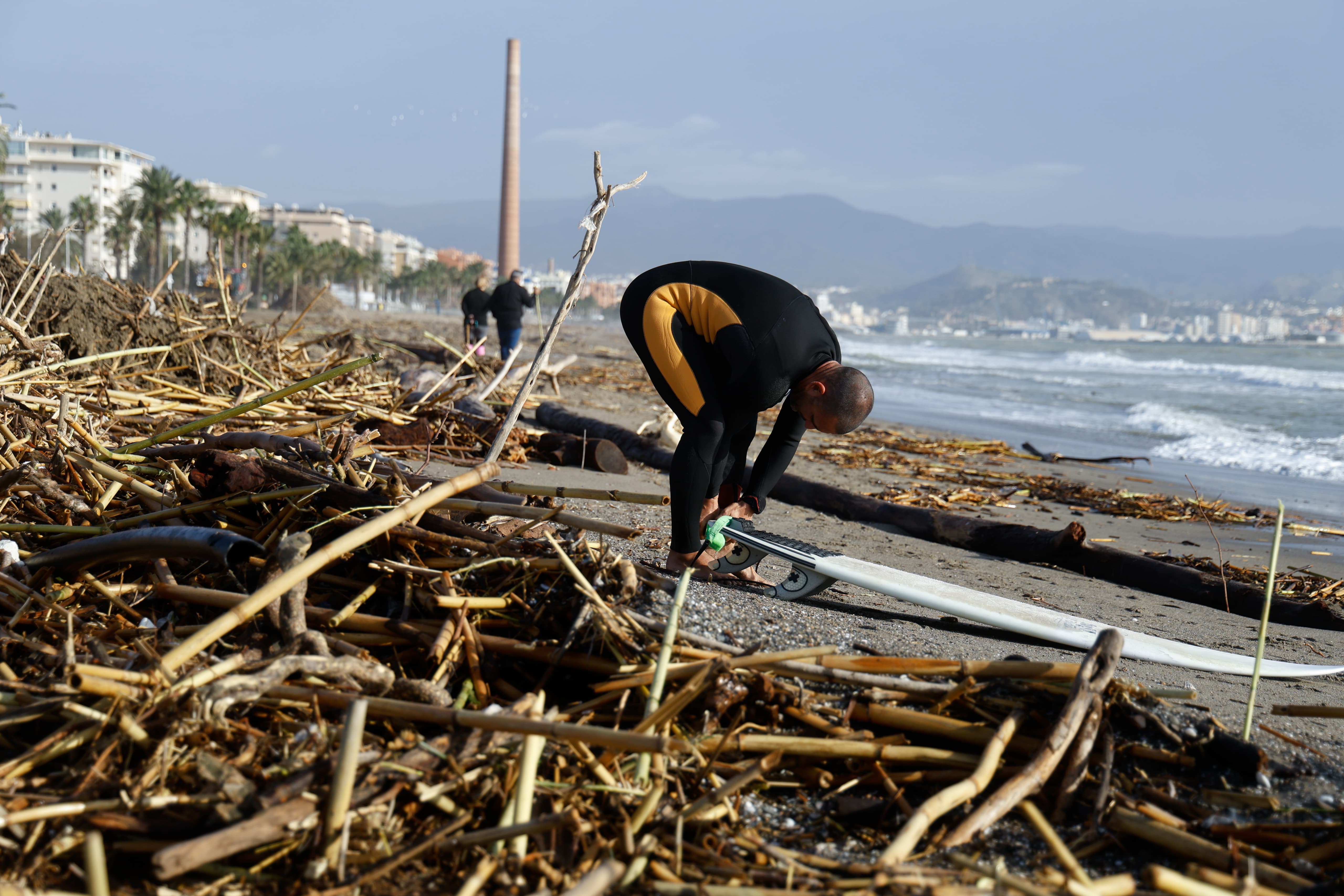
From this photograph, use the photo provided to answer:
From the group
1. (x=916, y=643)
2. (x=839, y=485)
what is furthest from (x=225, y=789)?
(x=839, y=485)

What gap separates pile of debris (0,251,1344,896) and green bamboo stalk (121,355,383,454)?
490 mm

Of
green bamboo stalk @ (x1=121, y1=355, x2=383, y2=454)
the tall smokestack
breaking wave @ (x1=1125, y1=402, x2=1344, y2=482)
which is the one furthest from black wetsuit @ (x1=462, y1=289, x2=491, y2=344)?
the tall smokestack

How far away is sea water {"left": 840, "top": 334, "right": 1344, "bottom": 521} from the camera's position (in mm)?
10383

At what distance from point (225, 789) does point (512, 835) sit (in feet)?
1.80

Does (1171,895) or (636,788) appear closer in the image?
(1171,895)

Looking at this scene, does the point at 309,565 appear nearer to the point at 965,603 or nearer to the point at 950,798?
the point at 950,798

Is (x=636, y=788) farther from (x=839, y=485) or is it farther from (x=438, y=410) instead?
(x=839, y=485)

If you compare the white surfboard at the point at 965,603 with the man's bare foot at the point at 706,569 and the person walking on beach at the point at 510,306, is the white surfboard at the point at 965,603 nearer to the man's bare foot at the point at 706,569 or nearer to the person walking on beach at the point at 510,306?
the man's bare foot at the point at 706,569

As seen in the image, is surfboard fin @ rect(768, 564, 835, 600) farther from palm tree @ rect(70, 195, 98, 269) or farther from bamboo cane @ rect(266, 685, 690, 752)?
palm tree @ rect(70, 195, 98, 269)

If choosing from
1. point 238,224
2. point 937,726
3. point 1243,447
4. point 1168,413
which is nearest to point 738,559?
point 937,726

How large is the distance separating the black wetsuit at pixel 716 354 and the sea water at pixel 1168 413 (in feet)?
22.7

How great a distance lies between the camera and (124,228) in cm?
8262

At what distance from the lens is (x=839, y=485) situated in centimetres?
720

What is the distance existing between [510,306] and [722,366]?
34.5ft
